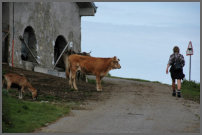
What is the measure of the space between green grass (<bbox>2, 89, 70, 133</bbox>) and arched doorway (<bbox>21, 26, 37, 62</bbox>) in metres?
10.6

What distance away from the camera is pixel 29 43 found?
22.7 meters

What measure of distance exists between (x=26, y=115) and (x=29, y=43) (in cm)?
1302

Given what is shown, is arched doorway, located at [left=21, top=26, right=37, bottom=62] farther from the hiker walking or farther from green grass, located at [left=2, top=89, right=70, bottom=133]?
green grass, located at [left=2, top=89, right=70, bottom=133]

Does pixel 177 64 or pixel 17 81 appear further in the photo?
pixel 177 64

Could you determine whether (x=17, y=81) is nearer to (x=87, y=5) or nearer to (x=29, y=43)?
(x=29, y=43)

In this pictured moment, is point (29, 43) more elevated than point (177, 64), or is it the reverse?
point (29, 43)

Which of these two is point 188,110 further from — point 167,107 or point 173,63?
point 173,63

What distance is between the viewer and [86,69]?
60.1 feet

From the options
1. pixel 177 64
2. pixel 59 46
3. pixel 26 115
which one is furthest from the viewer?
pixel 59 46

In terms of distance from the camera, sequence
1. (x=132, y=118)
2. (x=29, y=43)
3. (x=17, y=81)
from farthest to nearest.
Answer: (x=29, y=43)
(x=17, y=81)
(x=132, y=118)

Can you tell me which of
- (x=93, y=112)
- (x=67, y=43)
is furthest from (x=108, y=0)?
(x=67, y=43)

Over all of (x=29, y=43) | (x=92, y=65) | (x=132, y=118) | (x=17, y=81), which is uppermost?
(x=29, y=43)

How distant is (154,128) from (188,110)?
353 centimetres

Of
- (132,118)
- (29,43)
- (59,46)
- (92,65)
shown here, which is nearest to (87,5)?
(59,46)
